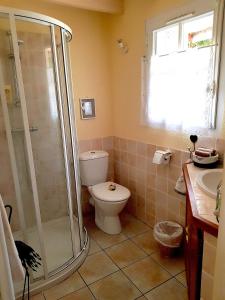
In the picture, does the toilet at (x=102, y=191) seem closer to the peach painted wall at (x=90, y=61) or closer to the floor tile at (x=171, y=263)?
the peach painted wall at (x=90, y=61)

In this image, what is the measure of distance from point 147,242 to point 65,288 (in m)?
0.90

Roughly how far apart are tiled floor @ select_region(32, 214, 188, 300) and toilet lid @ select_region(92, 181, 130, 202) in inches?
18.1

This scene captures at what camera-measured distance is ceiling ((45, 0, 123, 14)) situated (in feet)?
6.66

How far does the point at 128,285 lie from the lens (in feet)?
5.62

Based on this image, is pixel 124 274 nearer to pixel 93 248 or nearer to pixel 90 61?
pixel 93 248

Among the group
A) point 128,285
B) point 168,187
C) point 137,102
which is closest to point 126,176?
point 168,187

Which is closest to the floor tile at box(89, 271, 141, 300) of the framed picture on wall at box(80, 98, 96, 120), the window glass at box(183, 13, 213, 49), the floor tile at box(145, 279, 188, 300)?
the floor tile at box(145, 279, 188, 300)

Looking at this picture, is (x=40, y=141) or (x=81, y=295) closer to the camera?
(x=81, y=295)

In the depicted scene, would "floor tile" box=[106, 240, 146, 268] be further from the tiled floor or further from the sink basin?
the sink basin

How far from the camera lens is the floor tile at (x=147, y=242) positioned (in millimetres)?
2113

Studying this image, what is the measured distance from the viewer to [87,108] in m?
2.60

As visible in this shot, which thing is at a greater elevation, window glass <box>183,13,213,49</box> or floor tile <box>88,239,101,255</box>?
window glass <box>183,13,213,49</box>

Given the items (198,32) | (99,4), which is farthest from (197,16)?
(99,4)

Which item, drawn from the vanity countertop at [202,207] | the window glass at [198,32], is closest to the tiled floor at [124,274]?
the vanity countertop at [202,207]
